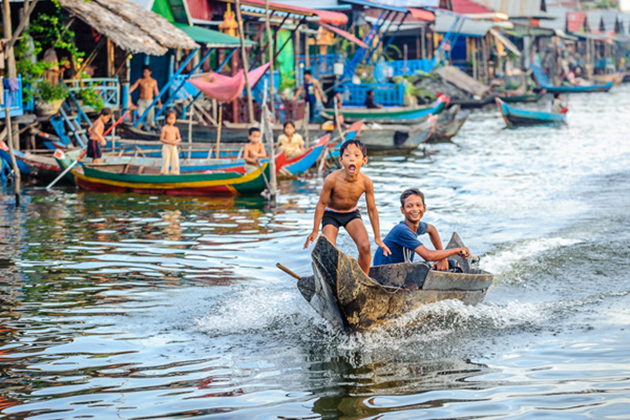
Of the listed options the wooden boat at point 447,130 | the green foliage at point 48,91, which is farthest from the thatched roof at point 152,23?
the wooden boat at point 447,130

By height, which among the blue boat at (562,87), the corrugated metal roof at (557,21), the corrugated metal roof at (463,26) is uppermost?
the corrugated metal roof at (557,21)

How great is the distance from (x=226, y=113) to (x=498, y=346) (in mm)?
16881

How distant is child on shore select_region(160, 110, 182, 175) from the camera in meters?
15.3

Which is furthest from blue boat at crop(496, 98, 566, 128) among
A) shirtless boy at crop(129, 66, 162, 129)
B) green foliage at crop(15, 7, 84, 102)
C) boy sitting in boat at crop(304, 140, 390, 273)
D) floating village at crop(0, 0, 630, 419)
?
boy sitting in boat at crop(304, 140, 390, 273)

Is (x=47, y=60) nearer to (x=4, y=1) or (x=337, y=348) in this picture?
(x=4, y=1)

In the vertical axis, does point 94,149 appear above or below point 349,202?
above

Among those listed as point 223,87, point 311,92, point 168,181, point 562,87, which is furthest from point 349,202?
point 562,87

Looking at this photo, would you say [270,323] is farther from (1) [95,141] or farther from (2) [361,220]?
(1) [95,141]

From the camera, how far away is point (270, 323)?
7.51 metres

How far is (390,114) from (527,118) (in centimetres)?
669

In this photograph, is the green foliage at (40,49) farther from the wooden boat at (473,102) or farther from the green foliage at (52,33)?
the wooden boat at (473,102)

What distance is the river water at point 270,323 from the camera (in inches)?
222

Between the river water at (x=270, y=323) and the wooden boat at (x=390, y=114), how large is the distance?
995cm

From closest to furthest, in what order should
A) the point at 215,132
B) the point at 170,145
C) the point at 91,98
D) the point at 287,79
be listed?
the point at 170,145
the point at 91,98
the point at 215,132
the point at 287,79
